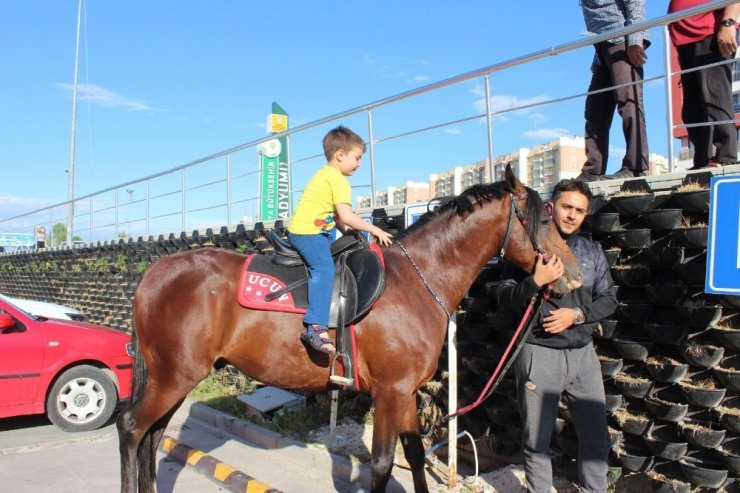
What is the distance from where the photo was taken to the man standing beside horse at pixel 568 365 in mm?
3555

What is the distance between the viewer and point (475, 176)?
20.2 feet

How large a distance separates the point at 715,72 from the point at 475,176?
2.42m

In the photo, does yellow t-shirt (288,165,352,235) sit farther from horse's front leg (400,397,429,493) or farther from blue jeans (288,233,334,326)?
horse's front leg (400,397,429,493)

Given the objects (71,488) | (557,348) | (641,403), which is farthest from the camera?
(71,488)

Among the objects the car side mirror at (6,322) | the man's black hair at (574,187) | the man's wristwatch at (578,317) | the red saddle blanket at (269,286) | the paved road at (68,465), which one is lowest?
the paved road at (68,465)

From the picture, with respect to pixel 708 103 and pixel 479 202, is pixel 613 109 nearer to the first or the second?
pixel 708 103

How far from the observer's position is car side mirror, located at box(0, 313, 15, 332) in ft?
22.0

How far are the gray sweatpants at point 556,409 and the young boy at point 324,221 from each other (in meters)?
1.32

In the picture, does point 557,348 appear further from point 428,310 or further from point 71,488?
point 71,488

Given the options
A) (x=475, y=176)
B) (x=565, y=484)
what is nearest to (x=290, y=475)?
(x=565, y=484)

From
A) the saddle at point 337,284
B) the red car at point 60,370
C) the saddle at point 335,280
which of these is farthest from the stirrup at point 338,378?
the red car at point 60,370

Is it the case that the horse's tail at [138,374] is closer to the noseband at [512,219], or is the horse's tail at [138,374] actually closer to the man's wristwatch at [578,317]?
the noseband at [512,219]

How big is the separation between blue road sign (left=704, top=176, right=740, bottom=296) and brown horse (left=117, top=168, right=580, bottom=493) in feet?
2.46

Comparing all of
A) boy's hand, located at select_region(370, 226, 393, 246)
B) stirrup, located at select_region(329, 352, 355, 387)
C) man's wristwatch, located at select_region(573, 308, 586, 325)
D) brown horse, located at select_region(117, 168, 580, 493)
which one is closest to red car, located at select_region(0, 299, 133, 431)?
brown horse, located at select_region(117, 168, 580, 493)
